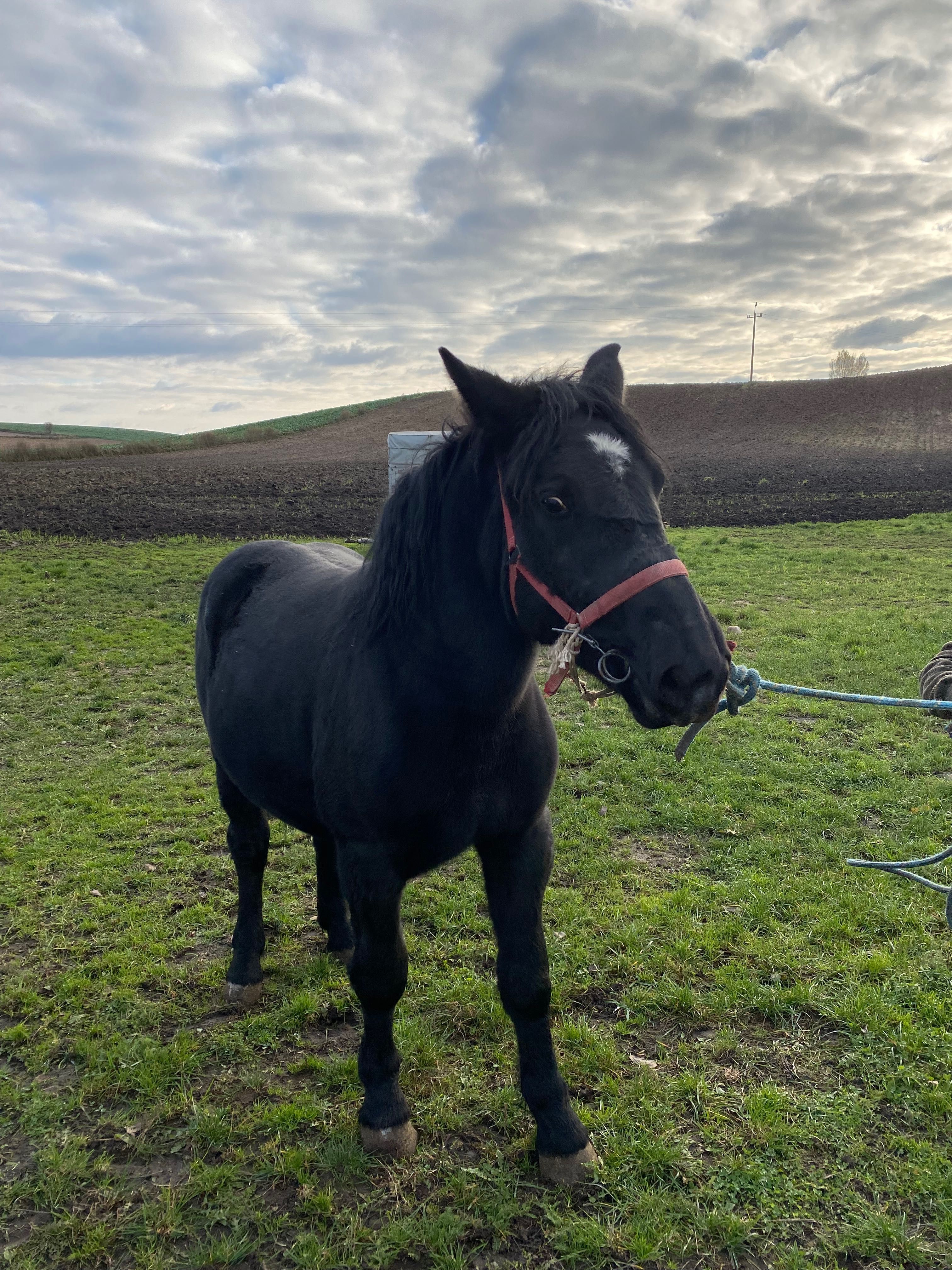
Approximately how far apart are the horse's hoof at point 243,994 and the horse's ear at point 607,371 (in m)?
3.34

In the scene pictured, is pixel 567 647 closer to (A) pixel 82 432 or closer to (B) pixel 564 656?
(B) pixel 564 656

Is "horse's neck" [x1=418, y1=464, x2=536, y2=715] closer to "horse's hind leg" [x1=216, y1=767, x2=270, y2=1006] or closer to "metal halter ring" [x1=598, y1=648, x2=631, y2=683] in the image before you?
"metal halter ring" [x1=598, y1=648, x2=631, y2=683]

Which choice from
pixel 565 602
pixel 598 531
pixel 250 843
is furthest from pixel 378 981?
pixel 598 531

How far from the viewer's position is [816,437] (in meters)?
44.4

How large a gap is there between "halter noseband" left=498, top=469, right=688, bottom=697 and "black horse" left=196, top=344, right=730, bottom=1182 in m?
0.01

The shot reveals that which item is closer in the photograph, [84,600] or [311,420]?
[84,600]

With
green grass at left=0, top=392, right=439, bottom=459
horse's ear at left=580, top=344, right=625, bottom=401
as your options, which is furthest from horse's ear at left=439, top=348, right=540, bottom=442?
green grass at left=0, top=392, right=439, bottom=459

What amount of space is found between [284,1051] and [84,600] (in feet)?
35.0

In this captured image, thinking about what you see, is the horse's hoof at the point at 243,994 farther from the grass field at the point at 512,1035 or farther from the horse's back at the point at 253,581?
the horse's back at the point at 253,581

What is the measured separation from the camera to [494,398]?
2.34 m

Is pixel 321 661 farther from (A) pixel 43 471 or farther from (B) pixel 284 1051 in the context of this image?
(A) pixel 43 471

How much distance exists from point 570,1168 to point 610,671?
76.3 inches

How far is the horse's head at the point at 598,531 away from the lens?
80.9 inches

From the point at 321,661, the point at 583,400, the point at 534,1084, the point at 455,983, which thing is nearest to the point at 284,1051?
the point at 455,983
